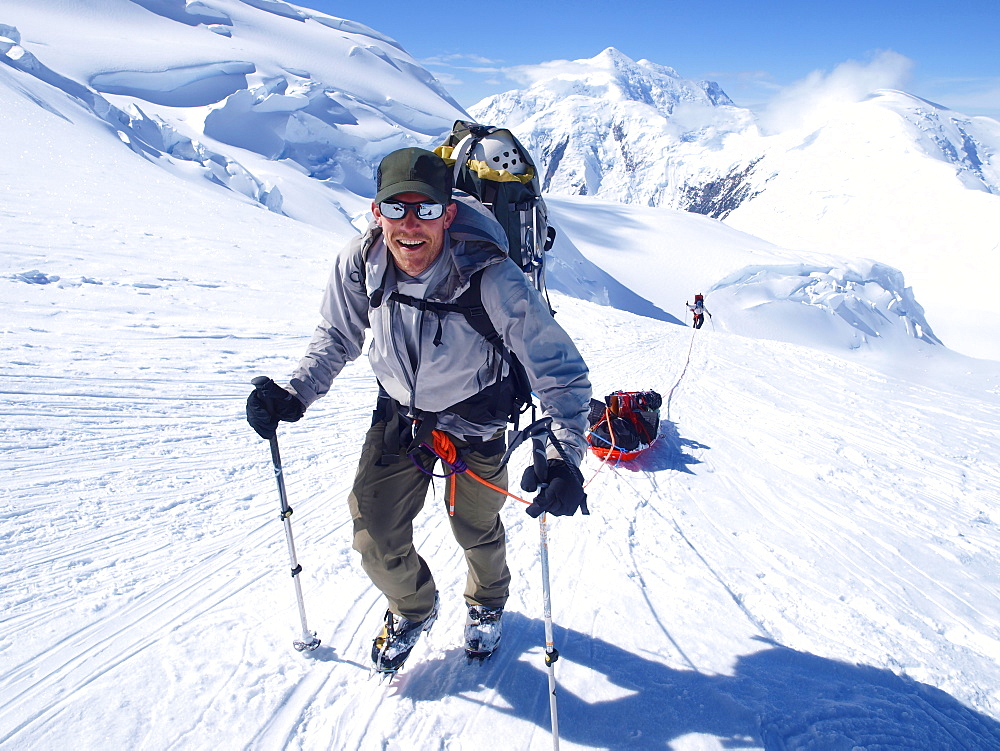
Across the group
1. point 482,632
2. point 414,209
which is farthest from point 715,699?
point 414,209

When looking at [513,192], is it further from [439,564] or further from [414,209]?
[439,564]

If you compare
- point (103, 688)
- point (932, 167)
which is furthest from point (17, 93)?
point (932, 167)

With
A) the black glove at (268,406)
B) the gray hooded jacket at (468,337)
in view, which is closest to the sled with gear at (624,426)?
the gray hooded jacket at (468,337)

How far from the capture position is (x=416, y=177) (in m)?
2.12

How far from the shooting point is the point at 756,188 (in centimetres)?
14812

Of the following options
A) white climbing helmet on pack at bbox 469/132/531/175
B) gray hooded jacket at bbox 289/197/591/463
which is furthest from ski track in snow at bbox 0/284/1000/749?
white climbing helmet on pack at bbox 469/132/531/175

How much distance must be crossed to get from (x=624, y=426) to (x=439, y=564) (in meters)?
2.47

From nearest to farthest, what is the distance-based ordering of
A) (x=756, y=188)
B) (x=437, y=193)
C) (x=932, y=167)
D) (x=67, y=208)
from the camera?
(x=437, y=193) → (x=67, y=208) → (x=932, y=167) → (x=756, y=188)

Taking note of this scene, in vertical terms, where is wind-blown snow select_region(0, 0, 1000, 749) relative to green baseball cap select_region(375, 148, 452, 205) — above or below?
below

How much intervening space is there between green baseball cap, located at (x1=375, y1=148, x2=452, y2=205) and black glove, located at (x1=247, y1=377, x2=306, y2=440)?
94 centimetres

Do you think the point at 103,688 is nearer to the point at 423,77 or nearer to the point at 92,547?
the point at 92,547

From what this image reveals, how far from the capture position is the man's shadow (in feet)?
7.87

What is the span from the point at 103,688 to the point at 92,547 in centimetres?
113

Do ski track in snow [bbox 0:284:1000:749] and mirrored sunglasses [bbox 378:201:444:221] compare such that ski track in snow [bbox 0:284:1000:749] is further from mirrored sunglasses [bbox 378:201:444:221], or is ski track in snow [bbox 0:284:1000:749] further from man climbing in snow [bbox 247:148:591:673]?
mirrored sunglasses [bbox 378:201:444:221]
